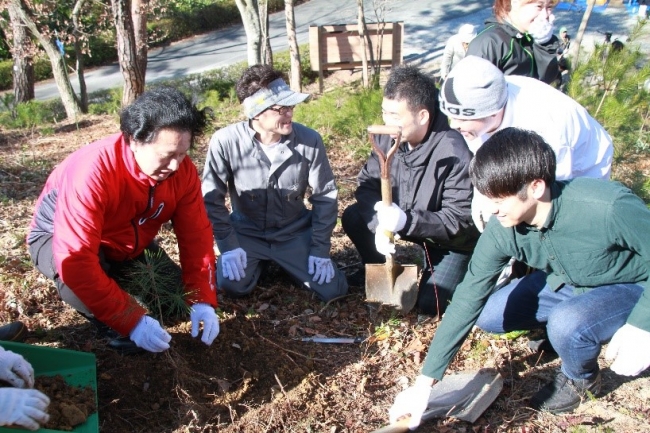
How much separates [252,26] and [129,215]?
474cm

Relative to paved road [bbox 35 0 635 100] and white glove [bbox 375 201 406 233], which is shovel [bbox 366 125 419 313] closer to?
white glove [bbox 375 201 406 233]

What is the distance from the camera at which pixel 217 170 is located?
3.24m

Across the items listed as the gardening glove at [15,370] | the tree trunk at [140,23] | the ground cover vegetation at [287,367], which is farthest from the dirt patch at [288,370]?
the tree trunk at [140,23]

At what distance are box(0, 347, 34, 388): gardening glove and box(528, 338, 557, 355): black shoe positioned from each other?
7.11 ft

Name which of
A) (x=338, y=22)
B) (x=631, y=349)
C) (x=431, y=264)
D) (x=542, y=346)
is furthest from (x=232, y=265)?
(x=338, y=22)

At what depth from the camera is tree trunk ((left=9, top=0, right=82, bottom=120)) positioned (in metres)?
8.26

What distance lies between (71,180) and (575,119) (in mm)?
Answer: 2149

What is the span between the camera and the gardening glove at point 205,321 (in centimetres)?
257

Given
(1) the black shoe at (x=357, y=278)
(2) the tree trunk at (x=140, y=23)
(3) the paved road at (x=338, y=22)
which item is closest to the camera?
(1) the black shoe at (x=357, y=278)

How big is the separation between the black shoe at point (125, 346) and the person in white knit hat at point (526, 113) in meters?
1.76

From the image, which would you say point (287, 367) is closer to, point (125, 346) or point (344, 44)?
point (125, 346)

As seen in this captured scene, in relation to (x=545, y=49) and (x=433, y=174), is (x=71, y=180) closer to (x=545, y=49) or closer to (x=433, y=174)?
(x=433, y=174)

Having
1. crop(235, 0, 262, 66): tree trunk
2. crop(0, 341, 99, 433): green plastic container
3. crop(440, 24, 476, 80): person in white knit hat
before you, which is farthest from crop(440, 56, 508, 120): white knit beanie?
crop(440, 24, 476, 80): person in white knit hat

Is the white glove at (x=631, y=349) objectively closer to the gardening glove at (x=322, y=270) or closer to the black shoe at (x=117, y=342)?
the gardening glove at (x=322, y=270)
